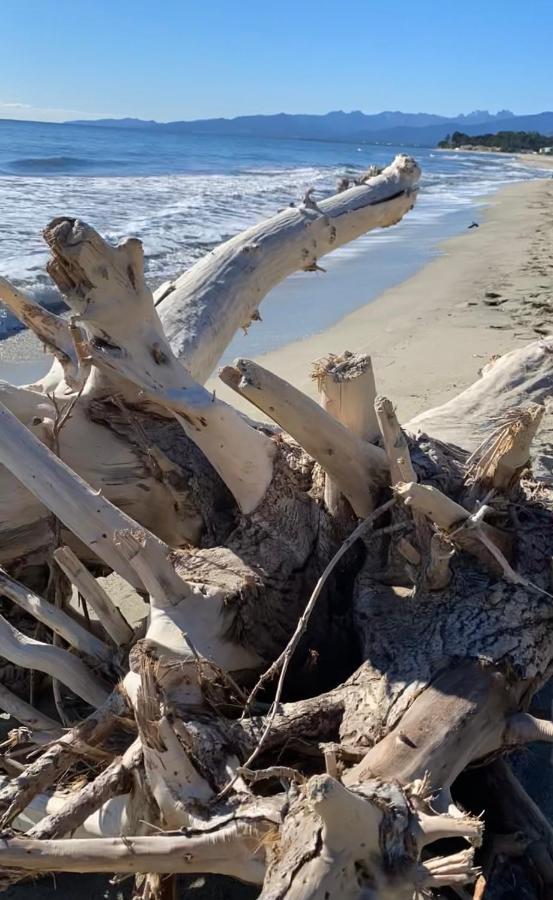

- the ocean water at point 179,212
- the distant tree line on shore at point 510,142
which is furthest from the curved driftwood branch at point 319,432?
the distant tree line on shore at point 510,142

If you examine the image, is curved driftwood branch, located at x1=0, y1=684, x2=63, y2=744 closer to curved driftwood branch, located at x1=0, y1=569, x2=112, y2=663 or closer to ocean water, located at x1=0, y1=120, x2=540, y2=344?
curved driftwood branch, located at x1=0, y1=569, x2=112, y2=663

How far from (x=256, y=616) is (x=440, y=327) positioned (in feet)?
18.7

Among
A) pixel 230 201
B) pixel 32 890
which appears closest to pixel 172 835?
pixel 32 890

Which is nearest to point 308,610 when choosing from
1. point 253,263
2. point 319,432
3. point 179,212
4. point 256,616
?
point 256,616

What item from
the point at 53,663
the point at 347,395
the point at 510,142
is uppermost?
the point at 510,142

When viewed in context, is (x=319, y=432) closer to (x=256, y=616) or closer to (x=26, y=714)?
(x=256, y=616)

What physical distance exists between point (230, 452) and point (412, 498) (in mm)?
620

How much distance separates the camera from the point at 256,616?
218 cm

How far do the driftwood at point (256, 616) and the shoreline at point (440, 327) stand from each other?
2495 mm

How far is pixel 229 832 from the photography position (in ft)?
4.87

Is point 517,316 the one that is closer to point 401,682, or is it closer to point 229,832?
point 401,682

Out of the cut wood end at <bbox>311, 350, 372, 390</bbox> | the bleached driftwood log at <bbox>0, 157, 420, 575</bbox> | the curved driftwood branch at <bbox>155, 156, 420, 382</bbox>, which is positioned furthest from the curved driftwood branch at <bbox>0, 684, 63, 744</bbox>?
the curved driftwood branch at <bbox>155, 156, 420, 382</bbox>

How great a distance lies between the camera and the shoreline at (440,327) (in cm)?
564

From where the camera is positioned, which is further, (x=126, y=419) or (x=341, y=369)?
(x=126, y=419)
